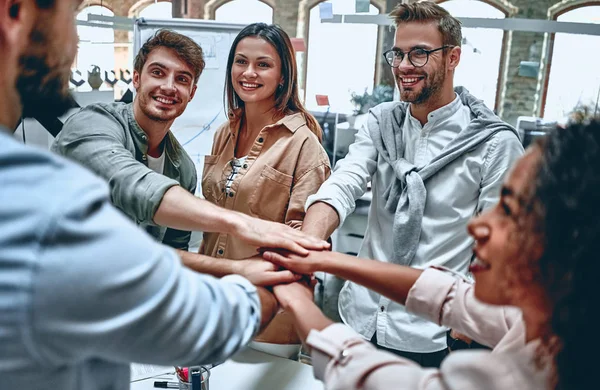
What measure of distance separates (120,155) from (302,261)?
24.2 inches

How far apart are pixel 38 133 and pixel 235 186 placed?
146 centimetres

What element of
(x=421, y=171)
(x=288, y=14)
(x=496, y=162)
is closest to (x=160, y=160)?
(x=421, y=171)

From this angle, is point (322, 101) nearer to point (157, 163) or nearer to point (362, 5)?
point (362, 5)

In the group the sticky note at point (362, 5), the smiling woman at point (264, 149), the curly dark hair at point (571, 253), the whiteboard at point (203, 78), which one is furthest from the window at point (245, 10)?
the curly dark hair at point (571, 253)

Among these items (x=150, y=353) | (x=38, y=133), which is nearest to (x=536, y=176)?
(x=150, y=353)

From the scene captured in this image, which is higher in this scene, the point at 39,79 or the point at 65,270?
the point at 39,79

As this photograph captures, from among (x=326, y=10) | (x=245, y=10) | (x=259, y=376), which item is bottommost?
(x=259, y=376)

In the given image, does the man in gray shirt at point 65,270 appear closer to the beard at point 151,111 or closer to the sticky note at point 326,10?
the beard at point 151,111

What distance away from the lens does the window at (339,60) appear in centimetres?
487

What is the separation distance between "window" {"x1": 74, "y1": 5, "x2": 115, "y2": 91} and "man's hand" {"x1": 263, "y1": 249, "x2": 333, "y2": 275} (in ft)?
8.02

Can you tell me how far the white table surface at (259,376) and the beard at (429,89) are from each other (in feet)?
3.40

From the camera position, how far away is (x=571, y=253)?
25.9 inches

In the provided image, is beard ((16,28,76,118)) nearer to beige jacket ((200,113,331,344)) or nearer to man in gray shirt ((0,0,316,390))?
man in gray shirt ((0,0,316,390))

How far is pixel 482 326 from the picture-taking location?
1.06m
